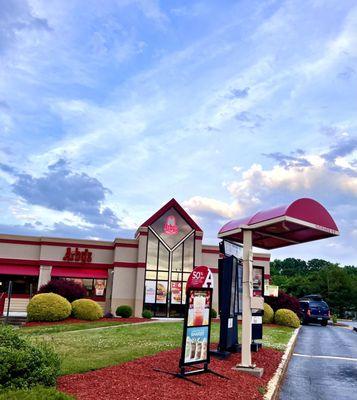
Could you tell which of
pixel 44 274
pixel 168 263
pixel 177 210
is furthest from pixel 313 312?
pixel 44 274

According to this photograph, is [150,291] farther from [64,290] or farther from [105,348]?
[105,348]

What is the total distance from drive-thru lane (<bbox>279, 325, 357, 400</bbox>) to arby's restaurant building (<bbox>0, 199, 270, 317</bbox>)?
16443mm

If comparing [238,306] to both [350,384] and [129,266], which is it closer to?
[350,384]

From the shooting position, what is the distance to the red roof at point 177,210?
32969 millimetres

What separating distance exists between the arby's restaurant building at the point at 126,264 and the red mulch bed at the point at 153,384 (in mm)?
22621

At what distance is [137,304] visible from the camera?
31.6 meters

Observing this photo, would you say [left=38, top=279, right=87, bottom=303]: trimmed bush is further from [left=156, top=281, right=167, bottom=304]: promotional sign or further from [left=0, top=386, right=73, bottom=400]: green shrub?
[left=0, top=386, right=73, bottom=400]: green shrub

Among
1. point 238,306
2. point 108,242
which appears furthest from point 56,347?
point 108,242

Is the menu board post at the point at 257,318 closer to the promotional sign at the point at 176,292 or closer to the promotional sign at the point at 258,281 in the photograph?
the promotional sign at the point at 258,281

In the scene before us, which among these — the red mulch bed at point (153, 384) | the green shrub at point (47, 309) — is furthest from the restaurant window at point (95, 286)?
the red mulch bed at point (153, 384)

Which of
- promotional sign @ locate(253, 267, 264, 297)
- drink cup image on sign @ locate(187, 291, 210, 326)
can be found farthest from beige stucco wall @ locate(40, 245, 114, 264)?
drink cup image on sign @ locate(187, 291, 210, 326)

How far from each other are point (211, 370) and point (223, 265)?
11.6ft

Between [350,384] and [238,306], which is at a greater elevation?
[238,306]

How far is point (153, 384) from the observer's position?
7.32 m
